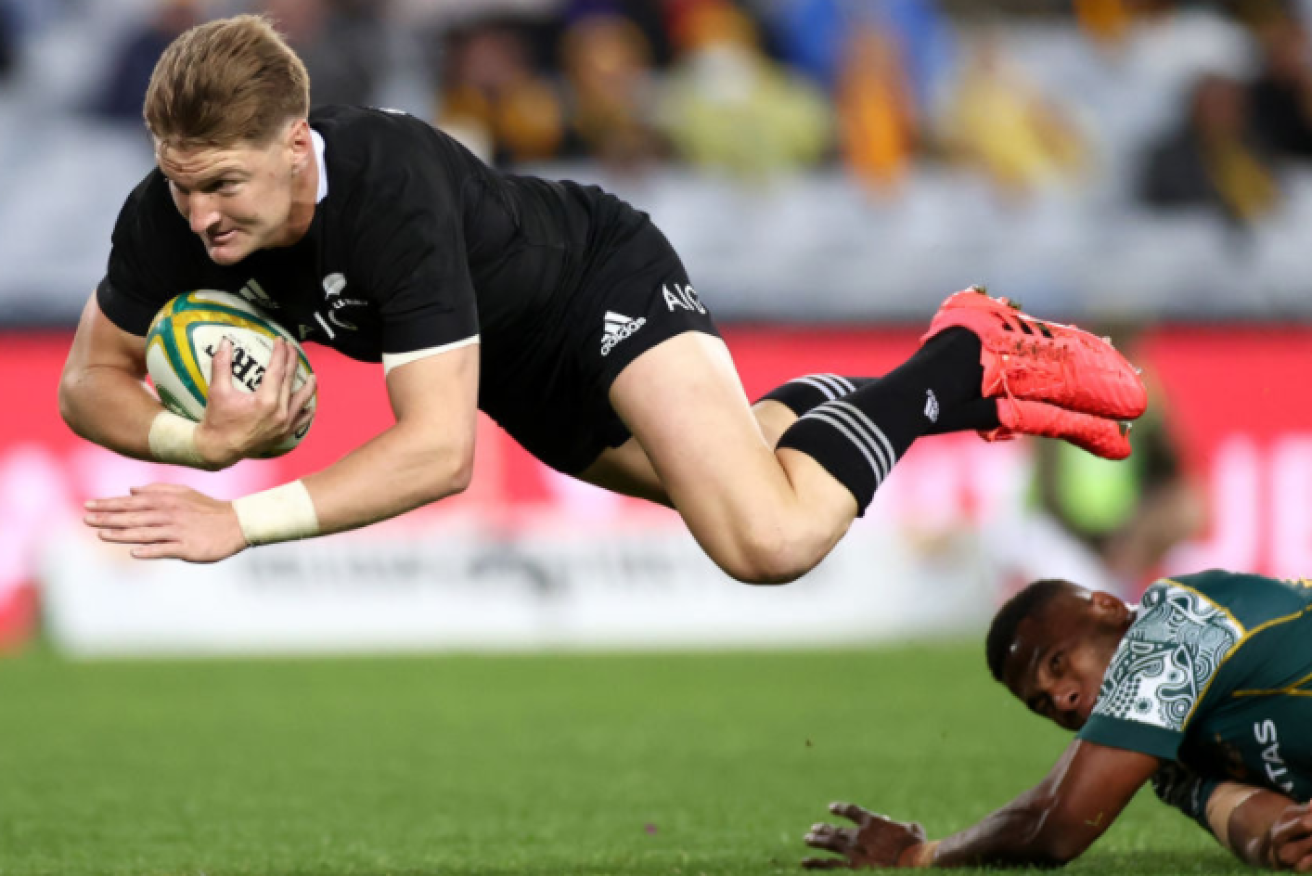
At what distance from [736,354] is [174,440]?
7.55 m

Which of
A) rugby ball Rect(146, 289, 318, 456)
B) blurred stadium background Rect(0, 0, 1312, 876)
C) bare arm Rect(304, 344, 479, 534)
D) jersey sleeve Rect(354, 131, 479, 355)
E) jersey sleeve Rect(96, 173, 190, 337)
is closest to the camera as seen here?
bare arm Rect(304, 344, 479, 534)

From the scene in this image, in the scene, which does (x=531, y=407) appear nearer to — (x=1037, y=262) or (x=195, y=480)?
(x=195, y=480)

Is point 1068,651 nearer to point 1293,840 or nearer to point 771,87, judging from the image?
point 1293,840

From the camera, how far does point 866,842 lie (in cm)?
454

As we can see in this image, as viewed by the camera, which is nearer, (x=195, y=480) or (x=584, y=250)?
(x=584, y=250)

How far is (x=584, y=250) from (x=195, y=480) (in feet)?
21.2

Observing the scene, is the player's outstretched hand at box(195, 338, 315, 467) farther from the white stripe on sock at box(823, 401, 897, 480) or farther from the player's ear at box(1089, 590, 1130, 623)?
the player's ear at box(1089, 590, 1130, 623)

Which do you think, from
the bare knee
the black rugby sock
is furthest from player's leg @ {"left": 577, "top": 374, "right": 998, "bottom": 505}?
the bare knee

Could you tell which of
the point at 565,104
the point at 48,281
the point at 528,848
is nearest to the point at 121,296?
the point at 528,848

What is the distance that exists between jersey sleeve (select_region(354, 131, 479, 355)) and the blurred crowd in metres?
9.45

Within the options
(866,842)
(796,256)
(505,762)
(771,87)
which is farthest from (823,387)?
(771,87)

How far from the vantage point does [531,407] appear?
17.0ft

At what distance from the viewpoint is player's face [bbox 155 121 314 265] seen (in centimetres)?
429

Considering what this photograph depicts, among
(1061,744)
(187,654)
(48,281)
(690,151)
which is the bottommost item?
(187,654)
